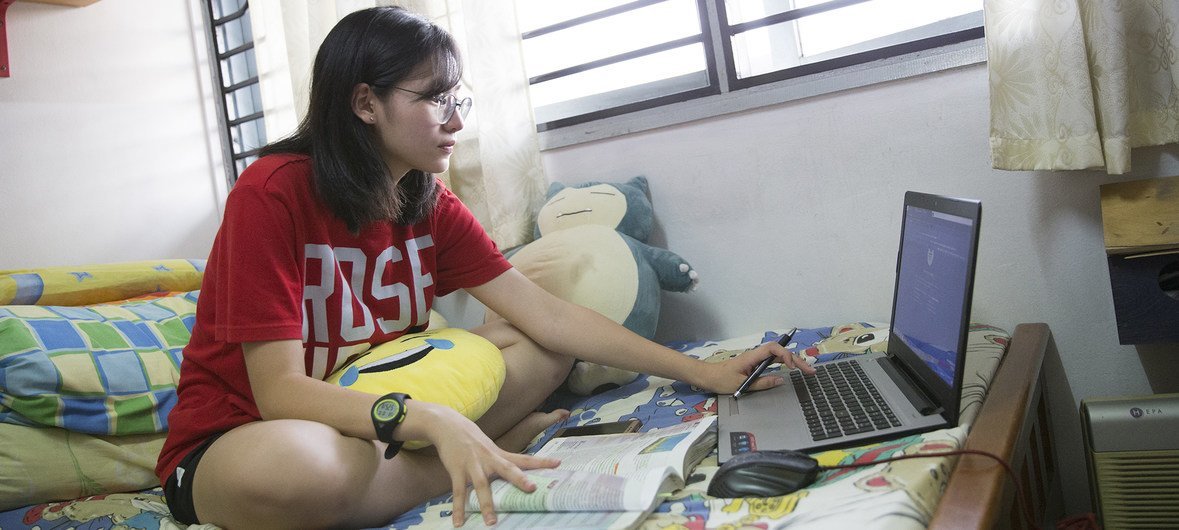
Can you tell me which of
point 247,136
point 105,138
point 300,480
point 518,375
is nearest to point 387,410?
point 300,480

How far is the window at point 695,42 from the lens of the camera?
5.43ft

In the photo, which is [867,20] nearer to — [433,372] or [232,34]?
[433,372]

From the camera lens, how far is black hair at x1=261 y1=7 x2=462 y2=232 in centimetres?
119

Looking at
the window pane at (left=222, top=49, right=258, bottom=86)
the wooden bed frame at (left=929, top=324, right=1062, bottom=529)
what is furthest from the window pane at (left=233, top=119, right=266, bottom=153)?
the wooden bed frame at (left=929, top=324, right=1062, bottom=529)

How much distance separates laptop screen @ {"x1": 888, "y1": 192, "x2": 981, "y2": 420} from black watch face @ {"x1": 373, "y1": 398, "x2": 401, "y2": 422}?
0.61 meters

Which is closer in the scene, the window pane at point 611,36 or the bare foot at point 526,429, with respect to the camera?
the bare foot at point 526,429

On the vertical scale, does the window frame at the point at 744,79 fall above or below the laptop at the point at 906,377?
above

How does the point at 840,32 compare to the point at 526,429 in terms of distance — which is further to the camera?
the point at 840,32

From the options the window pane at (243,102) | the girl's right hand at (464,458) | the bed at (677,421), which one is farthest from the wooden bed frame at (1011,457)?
the window pane at (243,102)

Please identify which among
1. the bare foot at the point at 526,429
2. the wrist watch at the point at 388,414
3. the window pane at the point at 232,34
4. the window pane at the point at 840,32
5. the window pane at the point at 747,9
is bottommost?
the bare foot at the point at 526,429

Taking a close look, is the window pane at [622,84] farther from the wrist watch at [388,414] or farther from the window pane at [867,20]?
the wrist watch at [388,414]

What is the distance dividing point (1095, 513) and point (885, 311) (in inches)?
21.5

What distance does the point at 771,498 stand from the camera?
32.9 inches

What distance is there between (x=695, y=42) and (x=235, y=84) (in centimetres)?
138
